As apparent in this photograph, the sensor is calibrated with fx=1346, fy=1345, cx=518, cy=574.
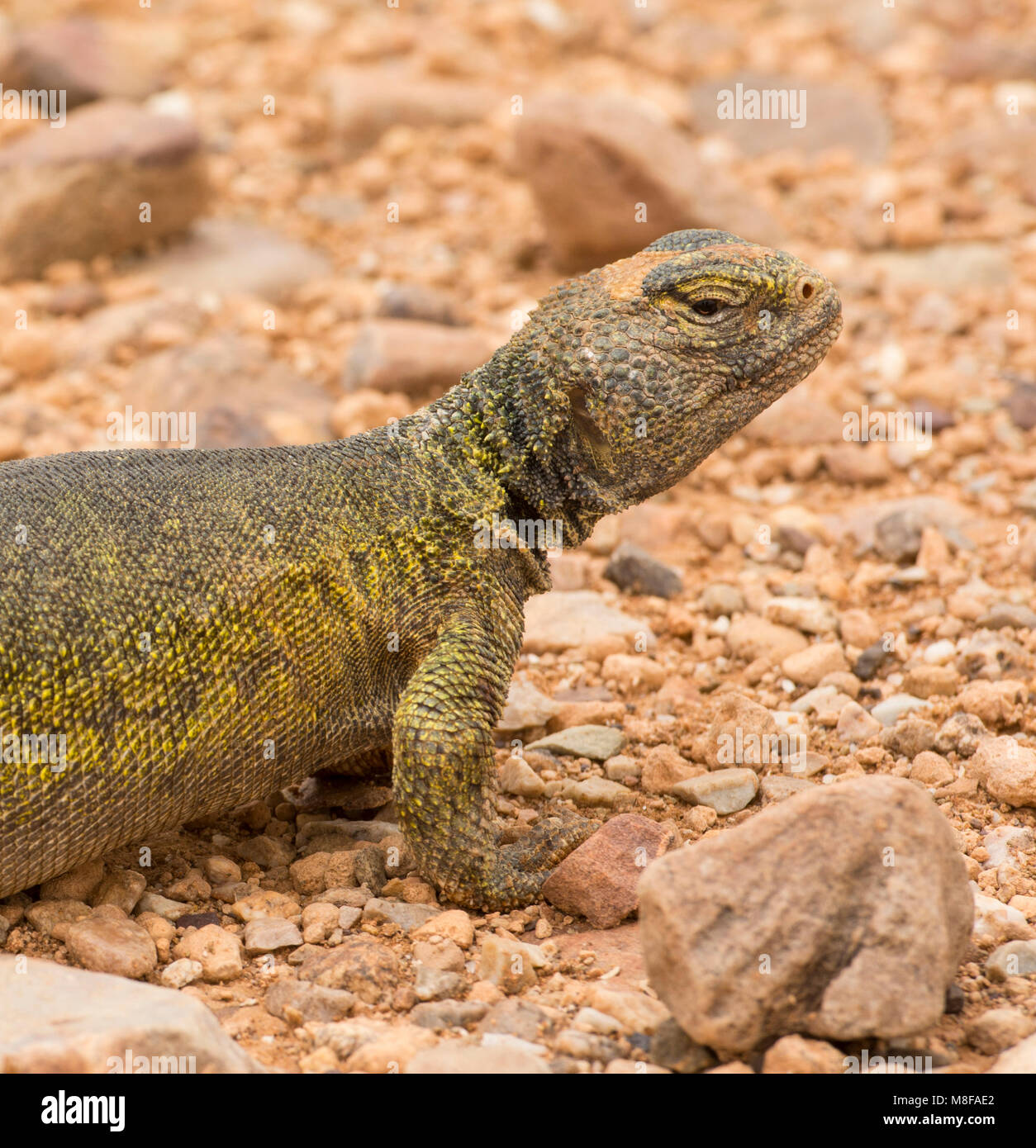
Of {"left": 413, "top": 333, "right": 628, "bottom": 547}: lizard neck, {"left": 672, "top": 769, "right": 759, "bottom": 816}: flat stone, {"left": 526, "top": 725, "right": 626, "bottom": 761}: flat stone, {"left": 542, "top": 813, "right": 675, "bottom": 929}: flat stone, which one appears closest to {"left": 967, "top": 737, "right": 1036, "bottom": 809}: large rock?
{"left": 672, "top": 769, "right": 759, "bottom": 816}: flat stone

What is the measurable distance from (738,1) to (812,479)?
36.2 ft

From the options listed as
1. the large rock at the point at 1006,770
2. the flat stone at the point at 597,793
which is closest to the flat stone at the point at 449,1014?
the flat stone at the point at 597,793

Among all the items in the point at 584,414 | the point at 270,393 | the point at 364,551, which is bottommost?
the point at 364,551

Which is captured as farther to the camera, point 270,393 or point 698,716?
point 270,393

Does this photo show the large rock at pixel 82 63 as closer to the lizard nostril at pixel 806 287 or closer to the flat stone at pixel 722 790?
the lizard nostril at pixel 806 287

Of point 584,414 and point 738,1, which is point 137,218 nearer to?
point 584,414

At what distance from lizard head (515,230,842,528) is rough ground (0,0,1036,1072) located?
1.71 m

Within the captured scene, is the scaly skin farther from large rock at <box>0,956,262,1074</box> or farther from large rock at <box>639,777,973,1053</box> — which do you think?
large rock at <box>639,777,973,1053</box>

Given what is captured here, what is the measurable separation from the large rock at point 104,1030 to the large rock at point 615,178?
9.09 metres

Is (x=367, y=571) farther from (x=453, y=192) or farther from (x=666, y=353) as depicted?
(x=453, y=192)

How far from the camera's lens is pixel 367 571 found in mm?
6258

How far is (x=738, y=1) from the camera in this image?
18828 millimetres
